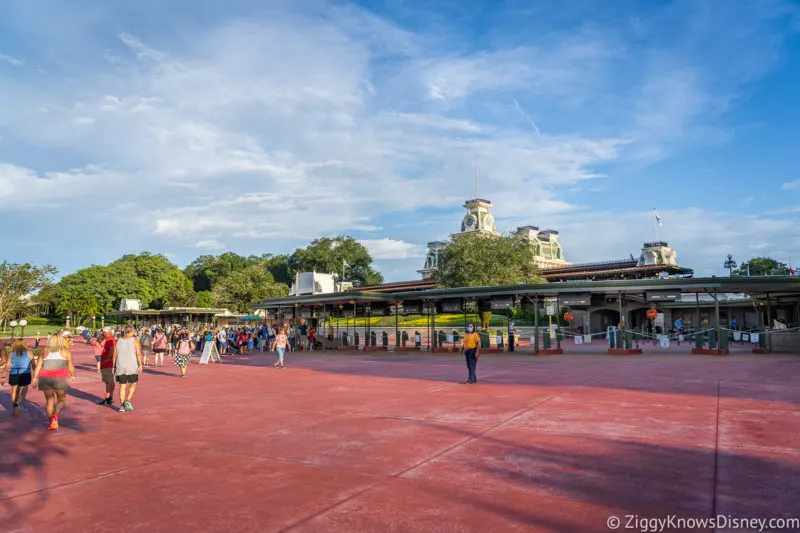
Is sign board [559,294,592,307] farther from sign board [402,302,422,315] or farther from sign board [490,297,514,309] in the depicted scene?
sign board [402,302,422,315]

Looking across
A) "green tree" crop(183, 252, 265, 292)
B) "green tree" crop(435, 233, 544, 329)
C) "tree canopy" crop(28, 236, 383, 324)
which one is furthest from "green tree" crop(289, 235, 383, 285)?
"green tree" crop(435, 233, 544, 329)

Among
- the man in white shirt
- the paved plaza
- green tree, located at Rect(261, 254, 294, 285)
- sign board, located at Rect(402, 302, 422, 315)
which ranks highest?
green tree, located at Rect(261, 254, 294, 285)

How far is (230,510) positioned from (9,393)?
12521 millimetres

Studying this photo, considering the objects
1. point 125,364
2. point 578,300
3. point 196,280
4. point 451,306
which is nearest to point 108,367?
point 125,364

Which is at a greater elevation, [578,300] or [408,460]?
[578,300]

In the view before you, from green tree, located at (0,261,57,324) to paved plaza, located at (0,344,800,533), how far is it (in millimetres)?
48574

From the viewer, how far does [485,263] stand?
5534 centimetres

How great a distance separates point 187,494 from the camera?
19.4 ft

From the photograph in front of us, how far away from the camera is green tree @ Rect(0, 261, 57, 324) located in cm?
5359

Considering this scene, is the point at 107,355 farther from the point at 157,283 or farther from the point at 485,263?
the point at 157,283

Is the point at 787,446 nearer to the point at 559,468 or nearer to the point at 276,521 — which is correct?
the point at 559,468

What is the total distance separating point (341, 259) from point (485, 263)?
54576 mm

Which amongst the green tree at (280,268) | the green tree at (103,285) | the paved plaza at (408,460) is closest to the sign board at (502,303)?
the paved plaza at (408,460)

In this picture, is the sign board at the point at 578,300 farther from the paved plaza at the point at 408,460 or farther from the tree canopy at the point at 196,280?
the tree canopy at the point at 196,280
